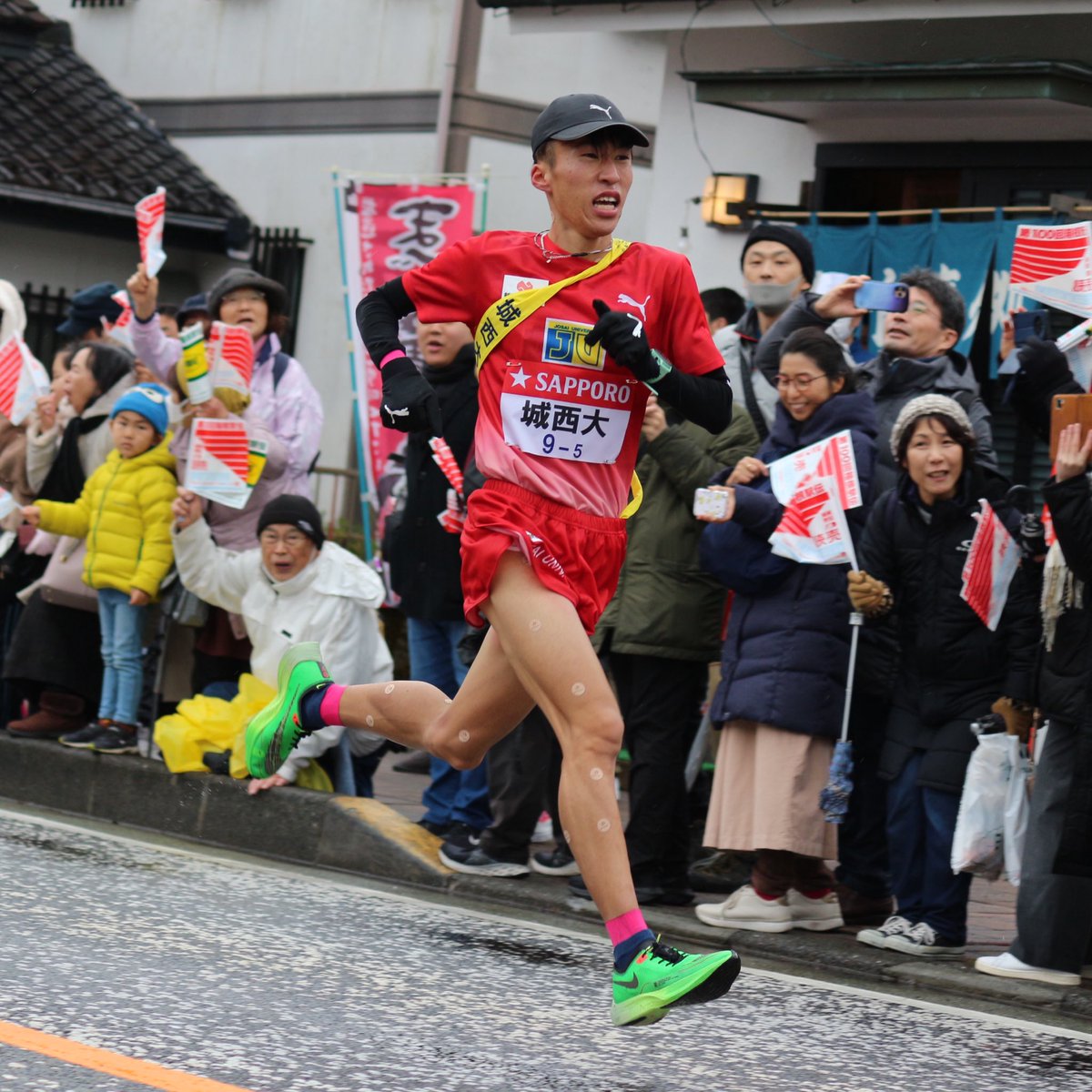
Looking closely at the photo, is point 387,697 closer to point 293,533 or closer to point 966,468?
point 966,468

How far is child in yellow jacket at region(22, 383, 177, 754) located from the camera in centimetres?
927

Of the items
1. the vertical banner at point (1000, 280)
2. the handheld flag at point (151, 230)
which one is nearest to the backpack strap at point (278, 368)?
the handheld flag at point (151, 230)

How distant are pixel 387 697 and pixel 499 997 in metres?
0.94

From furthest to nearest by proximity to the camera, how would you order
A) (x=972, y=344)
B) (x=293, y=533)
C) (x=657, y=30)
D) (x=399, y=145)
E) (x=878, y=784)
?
(x=399, y=145) < (x=657, y=30) < (x=972, y=344) < (x=293, y=533) < (x=878, y=784)

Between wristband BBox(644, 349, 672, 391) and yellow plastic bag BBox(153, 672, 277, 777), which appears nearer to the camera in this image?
wristband BBox(644, 349, 672, 391)

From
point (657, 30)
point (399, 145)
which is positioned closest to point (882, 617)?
point (657, 30)

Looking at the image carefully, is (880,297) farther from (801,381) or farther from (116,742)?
(116,742)

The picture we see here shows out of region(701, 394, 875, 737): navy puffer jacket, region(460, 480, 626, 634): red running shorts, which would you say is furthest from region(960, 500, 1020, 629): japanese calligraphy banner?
region(460, 480, 626, 634): red running shorts

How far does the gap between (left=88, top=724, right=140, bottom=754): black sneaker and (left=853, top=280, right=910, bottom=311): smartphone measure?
13.0 feet

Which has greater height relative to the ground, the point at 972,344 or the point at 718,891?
the point at 972,344

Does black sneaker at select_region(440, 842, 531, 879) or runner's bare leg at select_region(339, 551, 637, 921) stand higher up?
runner's bare leg at select_region(339, 551, 637, 921)

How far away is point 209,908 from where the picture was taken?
691cm

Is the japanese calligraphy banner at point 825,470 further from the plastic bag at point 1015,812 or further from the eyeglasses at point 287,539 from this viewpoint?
the eyeglasses at point 287,539

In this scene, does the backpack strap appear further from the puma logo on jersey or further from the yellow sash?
the puma logo on jersey
